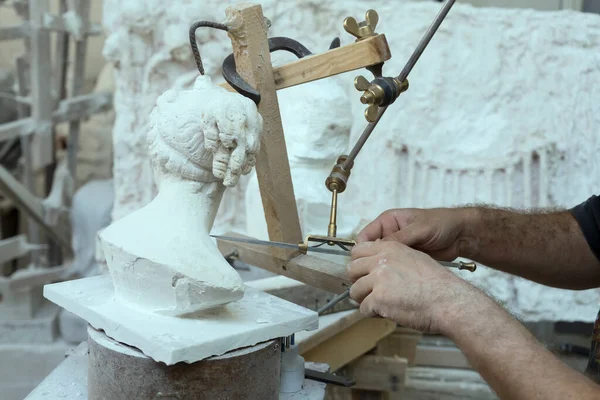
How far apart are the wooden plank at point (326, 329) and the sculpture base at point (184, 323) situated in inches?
16.3

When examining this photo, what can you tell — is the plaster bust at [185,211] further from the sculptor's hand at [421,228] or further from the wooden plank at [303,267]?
the sculptor's hand at [421,228]

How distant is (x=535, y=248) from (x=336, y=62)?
79 cm

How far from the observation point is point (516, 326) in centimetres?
116

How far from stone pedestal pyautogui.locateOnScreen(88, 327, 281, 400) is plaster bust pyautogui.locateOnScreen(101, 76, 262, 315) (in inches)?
4.3

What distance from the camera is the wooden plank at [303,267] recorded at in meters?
1.46

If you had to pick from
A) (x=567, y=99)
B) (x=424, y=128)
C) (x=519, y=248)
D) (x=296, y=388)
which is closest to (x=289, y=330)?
(x=296, y=388)

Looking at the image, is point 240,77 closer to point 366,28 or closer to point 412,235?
point 366,28

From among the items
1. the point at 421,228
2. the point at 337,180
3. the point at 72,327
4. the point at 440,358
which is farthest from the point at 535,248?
the point at 72,327

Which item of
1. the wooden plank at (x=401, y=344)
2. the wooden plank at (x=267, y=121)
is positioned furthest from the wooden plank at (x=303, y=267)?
the wooden plank at (x=401, y=344)

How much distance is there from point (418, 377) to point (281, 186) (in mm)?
1725

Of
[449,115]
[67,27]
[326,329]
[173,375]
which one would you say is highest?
[67,27]

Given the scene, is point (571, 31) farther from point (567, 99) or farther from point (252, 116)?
point (252, 116)

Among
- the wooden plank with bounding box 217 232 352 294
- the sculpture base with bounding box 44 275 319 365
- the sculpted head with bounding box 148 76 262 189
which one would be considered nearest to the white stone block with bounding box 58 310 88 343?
the wooden plank with bounding box 217 232 352 294

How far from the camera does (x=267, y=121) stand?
1.52 meters
